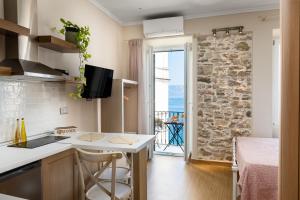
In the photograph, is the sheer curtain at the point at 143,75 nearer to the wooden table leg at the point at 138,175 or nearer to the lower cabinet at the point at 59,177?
the wooden table leg at the point at 138,175

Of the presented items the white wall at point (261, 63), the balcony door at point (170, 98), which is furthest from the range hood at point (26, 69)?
the white wall at point (261, 63)

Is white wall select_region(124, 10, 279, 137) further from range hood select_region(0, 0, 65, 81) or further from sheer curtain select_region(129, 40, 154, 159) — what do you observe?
range hood select_region(0, 0, 65, 81)

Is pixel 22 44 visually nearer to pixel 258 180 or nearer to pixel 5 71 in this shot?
pixel 5 71

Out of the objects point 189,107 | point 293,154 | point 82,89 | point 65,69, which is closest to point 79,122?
point 82,89

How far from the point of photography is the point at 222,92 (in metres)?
4.09

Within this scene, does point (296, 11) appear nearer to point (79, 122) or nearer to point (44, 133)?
point (44, 133)

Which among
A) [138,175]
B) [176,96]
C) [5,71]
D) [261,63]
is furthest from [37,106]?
[261,63]

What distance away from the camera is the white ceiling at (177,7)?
3.62 meters

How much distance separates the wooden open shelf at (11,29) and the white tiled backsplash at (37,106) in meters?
0.50

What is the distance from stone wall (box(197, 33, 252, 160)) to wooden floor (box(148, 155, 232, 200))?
432mm

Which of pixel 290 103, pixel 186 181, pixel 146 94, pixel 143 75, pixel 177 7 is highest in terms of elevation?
pixel 177 7

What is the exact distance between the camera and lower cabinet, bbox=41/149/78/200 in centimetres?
183

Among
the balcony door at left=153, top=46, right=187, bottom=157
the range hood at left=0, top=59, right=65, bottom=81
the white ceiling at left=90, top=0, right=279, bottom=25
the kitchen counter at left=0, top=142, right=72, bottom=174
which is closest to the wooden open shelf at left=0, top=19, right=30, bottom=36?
the range hood at left=0, top=59, right=65, bottom=81

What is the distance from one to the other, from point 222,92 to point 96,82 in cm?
236
